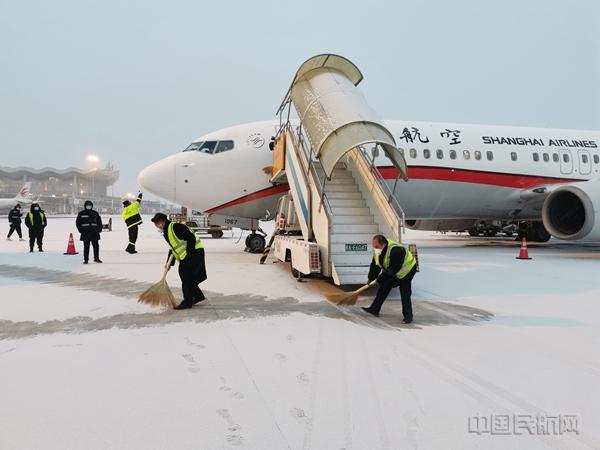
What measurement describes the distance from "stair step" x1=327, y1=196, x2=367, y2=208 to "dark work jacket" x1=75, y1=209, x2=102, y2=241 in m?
6.22

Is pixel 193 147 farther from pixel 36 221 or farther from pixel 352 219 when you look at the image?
pixel 352 219

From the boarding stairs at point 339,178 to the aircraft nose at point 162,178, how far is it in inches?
149

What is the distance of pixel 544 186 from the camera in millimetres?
13445

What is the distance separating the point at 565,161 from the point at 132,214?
47.8 feet

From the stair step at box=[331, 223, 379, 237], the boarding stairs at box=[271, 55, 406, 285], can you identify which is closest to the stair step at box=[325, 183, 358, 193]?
the boarding stairs at box=[271, 55, 406, 285]

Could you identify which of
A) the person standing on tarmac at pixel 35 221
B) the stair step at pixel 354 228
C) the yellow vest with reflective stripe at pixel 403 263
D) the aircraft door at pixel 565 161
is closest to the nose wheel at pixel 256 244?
the stair step at pixel 354 228

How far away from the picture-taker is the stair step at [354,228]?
7.32 m

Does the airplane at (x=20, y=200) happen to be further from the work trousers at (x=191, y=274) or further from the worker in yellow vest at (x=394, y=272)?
the worker in yellow vest at (x=394, y=272)

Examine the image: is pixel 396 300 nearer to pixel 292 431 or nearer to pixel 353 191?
pixel 353 191

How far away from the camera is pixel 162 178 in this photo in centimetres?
1152

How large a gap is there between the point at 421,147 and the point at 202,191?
22.5ft

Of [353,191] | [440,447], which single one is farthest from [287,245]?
[440,447]

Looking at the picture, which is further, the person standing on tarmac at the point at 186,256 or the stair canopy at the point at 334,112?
the stair canopy at the point at 334,112

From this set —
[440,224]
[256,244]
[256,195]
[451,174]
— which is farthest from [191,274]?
[440,224]
